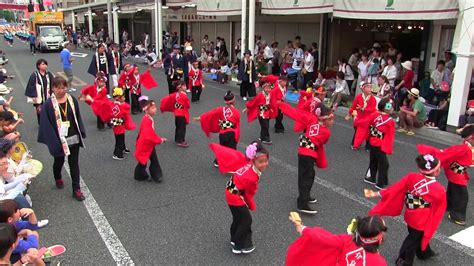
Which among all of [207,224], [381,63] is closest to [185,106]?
[207,224]

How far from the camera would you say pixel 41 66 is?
29.1ft

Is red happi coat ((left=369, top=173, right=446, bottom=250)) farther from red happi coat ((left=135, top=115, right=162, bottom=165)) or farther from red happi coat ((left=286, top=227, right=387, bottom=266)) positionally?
red happi coat ((left=135, top=115, right=162, bottom=165))

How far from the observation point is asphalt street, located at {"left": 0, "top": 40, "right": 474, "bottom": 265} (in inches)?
188

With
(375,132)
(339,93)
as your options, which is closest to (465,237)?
(375,132)

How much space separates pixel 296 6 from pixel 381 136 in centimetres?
884

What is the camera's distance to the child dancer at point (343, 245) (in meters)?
3.12

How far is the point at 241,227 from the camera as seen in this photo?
4656 mm

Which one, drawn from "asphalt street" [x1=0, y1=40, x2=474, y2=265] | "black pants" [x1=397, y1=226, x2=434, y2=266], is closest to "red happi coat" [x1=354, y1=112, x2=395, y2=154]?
"asphalt street" [x1=0, y1=40, x2=474, y2=265]

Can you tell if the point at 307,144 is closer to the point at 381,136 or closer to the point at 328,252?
the point at 381,136

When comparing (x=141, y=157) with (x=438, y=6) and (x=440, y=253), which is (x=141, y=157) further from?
(x=438, y=6)

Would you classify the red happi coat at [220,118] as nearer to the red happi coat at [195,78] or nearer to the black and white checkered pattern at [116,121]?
the black and white checkered pattern at [116,121]

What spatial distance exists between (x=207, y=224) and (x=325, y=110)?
2.17 m

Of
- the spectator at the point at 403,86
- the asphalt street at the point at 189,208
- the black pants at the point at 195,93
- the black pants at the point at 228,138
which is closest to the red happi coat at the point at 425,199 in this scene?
the asphalt street at the point at 189,208

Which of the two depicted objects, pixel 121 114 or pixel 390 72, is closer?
pixel 121 114
